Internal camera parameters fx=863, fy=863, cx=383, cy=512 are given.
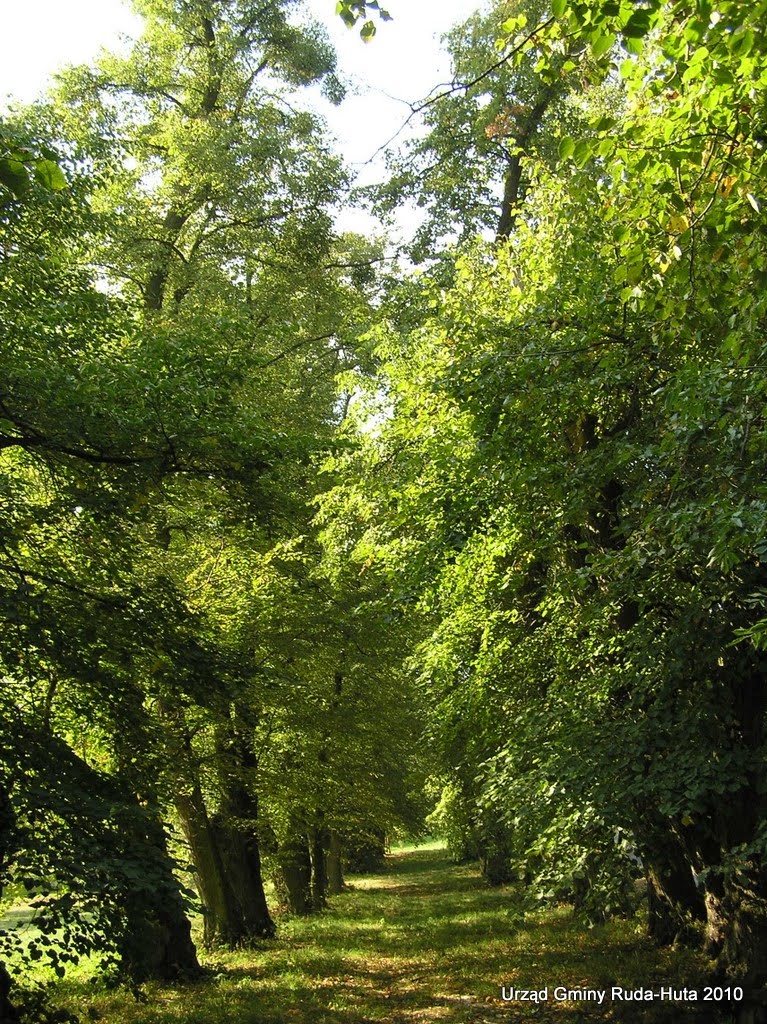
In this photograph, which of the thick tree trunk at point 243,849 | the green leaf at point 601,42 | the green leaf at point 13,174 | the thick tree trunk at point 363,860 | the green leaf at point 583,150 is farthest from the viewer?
the thick tree trunk at point 363,860

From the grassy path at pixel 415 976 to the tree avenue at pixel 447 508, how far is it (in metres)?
0.82

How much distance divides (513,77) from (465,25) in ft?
6.56

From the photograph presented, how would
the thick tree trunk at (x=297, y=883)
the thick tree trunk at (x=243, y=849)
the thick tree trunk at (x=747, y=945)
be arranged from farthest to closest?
1. the thick tree trunk at (x=297, y=883)
2. the thick tree trunk at (x=243, y=849)
3. the thick tree trunk at (x=747, y=945)

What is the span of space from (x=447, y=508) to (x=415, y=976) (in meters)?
8.16

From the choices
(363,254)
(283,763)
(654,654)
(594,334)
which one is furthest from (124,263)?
(654,654)

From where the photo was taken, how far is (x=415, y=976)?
13820mm

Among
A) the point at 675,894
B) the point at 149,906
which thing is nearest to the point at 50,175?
the point at 149,906

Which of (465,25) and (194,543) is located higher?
(465,25)

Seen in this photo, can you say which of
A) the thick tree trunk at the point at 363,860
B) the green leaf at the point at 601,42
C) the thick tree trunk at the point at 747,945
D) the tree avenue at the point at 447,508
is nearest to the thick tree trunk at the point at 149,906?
the tree avenue at the point at 447,508

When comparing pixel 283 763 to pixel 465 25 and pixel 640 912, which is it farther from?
pixel 465 25

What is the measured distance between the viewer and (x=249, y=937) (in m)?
17.2

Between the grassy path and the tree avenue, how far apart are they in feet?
2.68

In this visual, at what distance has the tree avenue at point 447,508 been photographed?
556cm

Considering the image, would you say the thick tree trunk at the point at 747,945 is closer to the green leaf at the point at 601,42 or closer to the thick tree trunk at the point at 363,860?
the green leaf at the point at 601,42
